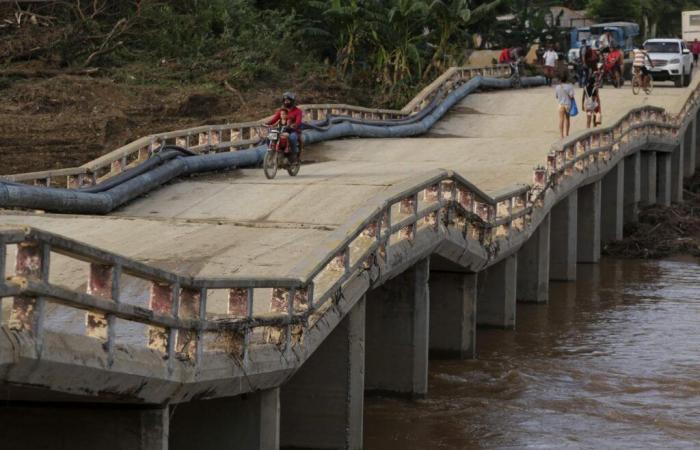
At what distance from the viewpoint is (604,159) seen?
3081 cm

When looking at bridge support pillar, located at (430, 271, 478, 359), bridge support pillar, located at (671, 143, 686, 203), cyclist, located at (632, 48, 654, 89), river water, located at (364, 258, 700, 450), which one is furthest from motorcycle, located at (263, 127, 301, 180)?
cyclist, located at (632, 48, 654, 89)

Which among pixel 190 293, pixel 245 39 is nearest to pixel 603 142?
pixel 245 39

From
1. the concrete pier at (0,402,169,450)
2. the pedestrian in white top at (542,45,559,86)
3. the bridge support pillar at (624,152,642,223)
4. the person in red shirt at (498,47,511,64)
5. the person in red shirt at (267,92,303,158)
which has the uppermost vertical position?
the person in red shirt at (498,47,511,64)

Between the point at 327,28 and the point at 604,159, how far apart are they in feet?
60.5

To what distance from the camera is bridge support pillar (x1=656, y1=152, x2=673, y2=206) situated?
3856cm

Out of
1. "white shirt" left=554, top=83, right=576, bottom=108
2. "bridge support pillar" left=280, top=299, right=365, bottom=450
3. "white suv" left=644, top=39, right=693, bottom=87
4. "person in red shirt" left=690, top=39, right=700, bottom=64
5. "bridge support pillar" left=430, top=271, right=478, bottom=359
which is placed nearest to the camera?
"bridge support pillar" left=280, top=299, right=365, bottom=450

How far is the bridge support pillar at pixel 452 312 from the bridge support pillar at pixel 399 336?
8.79ft

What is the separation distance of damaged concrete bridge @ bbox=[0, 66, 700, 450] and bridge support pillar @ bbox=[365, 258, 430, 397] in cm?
2

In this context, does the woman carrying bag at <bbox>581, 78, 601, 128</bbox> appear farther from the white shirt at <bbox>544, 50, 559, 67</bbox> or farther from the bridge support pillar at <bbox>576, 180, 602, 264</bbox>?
the white shirt at <bbox>544, 50, 559, 67</bbox>

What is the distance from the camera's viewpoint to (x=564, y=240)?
2962cm

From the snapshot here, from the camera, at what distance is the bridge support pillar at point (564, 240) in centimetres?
2934

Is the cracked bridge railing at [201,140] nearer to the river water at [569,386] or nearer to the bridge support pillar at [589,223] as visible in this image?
the bridge support pillar at [589,223]

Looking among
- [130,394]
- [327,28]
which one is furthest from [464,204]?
[327,28]

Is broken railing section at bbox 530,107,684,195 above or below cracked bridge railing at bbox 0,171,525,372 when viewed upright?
above
